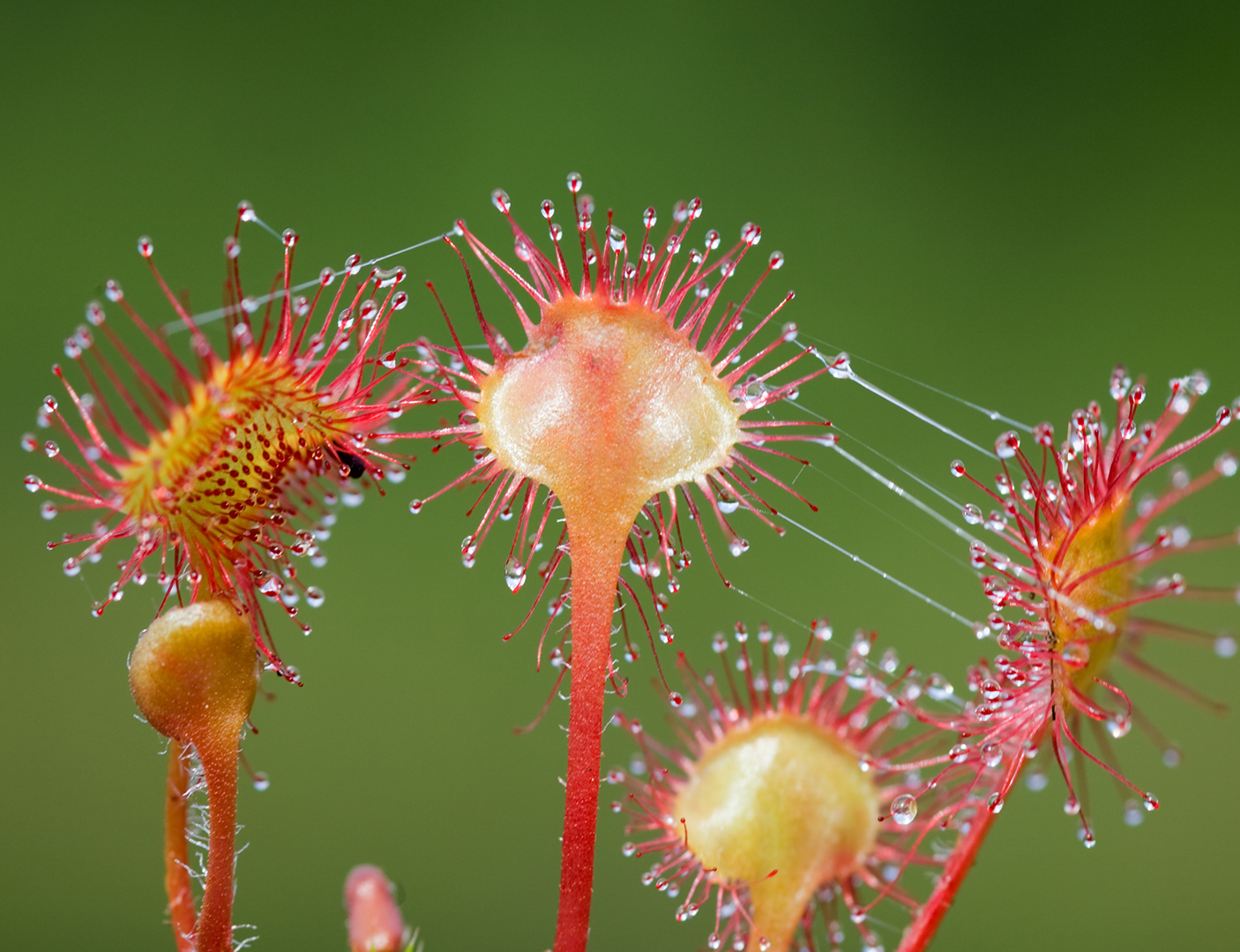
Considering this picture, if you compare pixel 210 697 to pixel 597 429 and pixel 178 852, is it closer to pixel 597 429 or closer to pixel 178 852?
pixel 178 852

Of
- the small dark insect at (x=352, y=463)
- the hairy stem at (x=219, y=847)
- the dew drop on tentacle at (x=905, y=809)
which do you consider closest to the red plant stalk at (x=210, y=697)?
the hairy stem at (x=219, y=847)

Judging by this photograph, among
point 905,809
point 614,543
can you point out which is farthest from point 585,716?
point 905,809

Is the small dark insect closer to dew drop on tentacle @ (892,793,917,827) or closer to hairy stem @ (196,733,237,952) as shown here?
hairy stem @ (196,733,237,952)

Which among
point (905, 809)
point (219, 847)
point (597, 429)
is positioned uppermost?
point (597, 429)

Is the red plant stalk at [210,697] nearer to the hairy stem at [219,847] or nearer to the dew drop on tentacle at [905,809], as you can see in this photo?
the hairy stem at [219,847]

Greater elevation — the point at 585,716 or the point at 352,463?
the point at 352,463

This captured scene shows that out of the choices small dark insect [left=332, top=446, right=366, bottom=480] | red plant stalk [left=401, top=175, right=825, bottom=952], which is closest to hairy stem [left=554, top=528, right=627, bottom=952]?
red plant stalk [left=401, top=175, right=825, bottom=952]

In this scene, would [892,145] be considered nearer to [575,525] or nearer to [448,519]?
[448,519]
